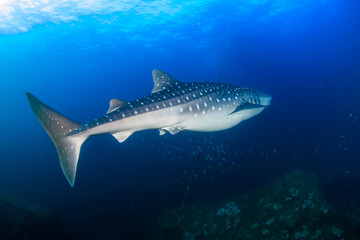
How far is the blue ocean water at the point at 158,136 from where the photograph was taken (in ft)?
38.8

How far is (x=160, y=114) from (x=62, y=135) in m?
2.33

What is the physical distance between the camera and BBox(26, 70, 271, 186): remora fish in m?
4.29

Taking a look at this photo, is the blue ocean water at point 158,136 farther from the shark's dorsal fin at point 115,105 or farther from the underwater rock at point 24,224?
the shark's dorsal fin at point 115,105

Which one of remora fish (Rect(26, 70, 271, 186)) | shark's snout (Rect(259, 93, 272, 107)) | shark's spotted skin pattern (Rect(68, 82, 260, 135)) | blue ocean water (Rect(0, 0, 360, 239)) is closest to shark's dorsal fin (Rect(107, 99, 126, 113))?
remora fish (Rect(26, 70, 271, 186))

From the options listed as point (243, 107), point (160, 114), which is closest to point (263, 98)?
point (243, 107)

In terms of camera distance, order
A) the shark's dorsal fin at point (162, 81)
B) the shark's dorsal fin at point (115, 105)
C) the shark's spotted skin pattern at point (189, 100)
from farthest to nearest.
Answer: the shark's dorsal fin at point (162, 81)
the shark's dorsal fin at point (115, 105)
the shark's spotted skin pattern at point (189, 100)

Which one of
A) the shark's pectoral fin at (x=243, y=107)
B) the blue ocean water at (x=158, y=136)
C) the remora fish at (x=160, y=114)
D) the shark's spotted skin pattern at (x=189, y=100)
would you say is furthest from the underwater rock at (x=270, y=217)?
the shark's spotted skin pattern at (x=189, y=100)

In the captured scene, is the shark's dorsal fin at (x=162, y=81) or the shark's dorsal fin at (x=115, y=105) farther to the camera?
the shark's dorsal fin at (x=162, y=81)

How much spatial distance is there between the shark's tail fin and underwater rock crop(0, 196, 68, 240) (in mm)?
7184

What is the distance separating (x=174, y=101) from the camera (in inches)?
221

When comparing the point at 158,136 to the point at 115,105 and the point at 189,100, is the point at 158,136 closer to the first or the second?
the point at 189,100

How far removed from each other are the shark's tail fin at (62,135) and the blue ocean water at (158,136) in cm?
336

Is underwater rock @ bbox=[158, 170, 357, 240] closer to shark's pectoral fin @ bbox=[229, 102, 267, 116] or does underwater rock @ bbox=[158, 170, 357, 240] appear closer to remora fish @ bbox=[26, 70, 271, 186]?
remora fish @ bbox=[26, 70, 271, 186]

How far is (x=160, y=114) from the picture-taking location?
5.32m
